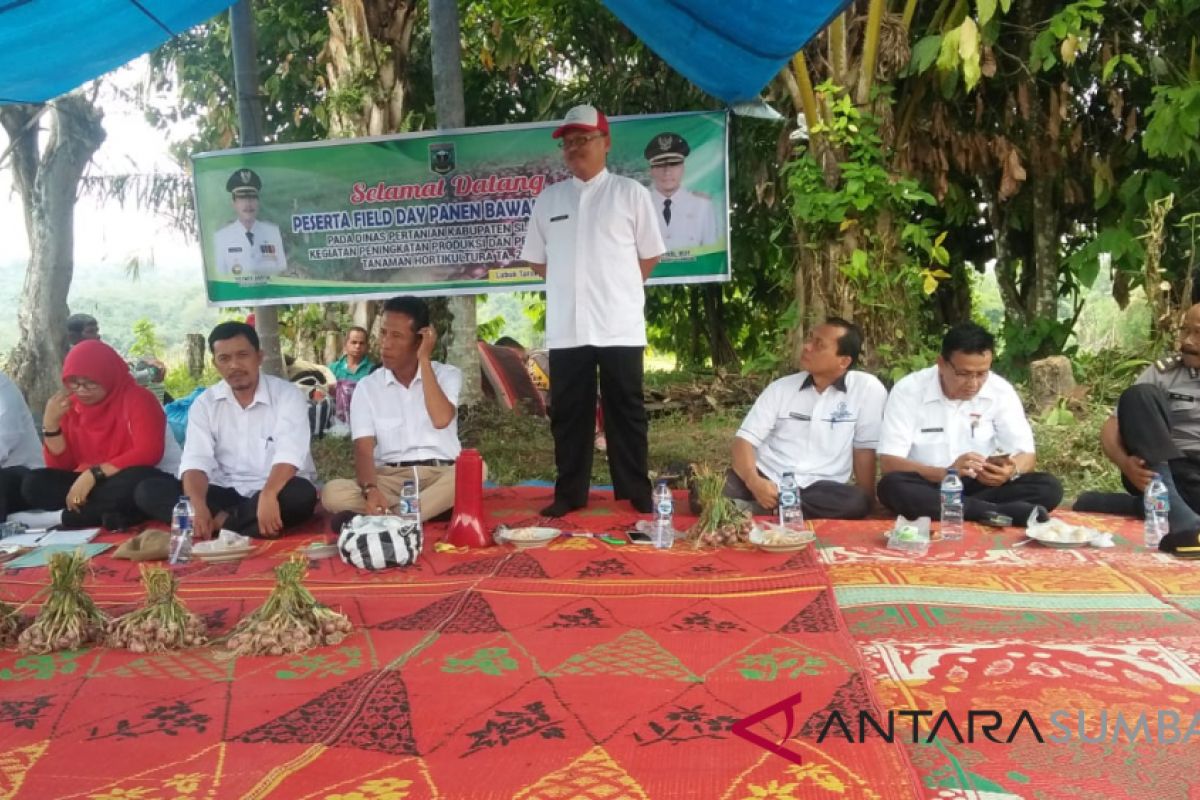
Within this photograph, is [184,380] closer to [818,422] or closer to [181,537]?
[181,537]

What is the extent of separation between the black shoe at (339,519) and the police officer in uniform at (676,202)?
296 centimetres

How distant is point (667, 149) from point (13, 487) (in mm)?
4197

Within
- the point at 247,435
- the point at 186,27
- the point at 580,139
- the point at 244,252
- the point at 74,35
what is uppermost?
the point at 186,27

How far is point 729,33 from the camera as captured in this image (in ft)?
16.5

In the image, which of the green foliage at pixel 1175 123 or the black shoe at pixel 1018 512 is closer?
the black shoe at pixel 1018 512

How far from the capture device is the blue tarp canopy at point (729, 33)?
14.8 feet

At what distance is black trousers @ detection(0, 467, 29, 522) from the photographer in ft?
16.9

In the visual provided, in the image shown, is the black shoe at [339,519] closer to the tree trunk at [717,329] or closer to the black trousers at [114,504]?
the black trousers at [114,504]

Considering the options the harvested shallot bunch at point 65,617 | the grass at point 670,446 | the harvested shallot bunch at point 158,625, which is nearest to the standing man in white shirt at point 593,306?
the grass at point 670,446

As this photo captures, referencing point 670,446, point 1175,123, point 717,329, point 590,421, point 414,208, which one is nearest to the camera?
point 590,421

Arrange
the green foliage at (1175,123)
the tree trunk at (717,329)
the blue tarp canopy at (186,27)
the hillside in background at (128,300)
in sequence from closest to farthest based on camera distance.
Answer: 1. the blue tarp canopy at (186,27)
2. the green foliage at (1175,123)
3. the tree trunk at (717,329)
4. the hillside in background at (128,300)

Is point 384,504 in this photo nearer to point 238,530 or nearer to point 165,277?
point 238,530

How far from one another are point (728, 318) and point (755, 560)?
7409 mm

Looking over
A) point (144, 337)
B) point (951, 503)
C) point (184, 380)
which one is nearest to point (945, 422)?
point (951, 503)
